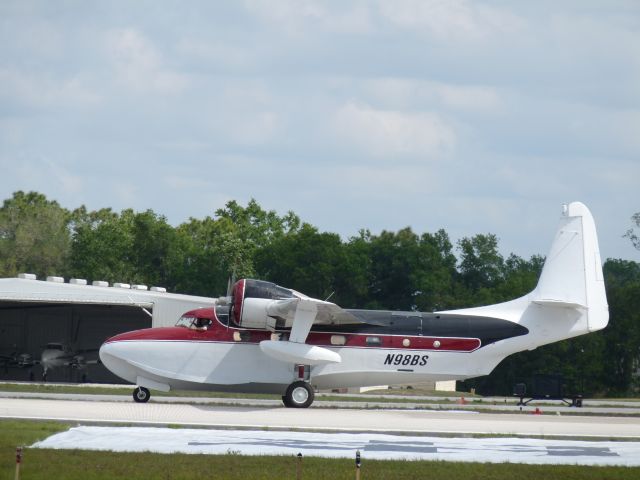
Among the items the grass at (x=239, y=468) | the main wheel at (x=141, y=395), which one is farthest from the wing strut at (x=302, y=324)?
the grass at (x=239, y=468)

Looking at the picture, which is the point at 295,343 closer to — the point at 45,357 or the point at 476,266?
the point at 45,357

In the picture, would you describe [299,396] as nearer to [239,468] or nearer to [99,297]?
[239,468]

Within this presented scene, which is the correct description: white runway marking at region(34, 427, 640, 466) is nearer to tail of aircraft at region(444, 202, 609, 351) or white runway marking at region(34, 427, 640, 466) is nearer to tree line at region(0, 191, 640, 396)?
tail of aircraft at region(444, 202, 609, 351)

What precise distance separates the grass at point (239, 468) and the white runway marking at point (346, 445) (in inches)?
29.0

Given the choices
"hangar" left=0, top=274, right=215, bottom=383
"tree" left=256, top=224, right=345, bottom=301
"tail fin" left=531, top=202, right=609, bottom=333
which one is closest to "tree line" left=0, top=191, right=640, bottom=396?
"tree" left=256, top=224, right=345, bottom=301

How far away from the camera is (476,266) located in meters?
89.2

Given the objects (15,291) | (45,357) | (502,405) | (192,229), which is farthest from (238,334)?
(192,229)

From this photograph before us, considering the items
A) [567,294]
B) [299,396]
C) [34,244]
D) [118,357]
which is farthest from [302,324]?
[34,244]

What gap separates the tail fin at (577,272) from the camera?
31.7m

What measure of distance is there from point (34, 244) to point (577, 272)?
73326 mm

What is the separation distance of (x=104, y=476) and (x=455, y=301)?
61.6 meters

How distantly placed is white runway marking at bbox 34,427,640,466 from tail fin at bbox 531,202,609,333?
8.24 metres

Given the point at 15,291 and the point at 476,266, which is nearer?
the point at 15,291

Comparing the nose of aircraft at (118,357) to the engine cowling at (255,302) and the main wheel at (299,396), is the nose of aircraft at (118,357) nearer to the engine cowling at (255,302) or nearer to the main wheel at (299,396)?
the engine cowling at (255,302)
